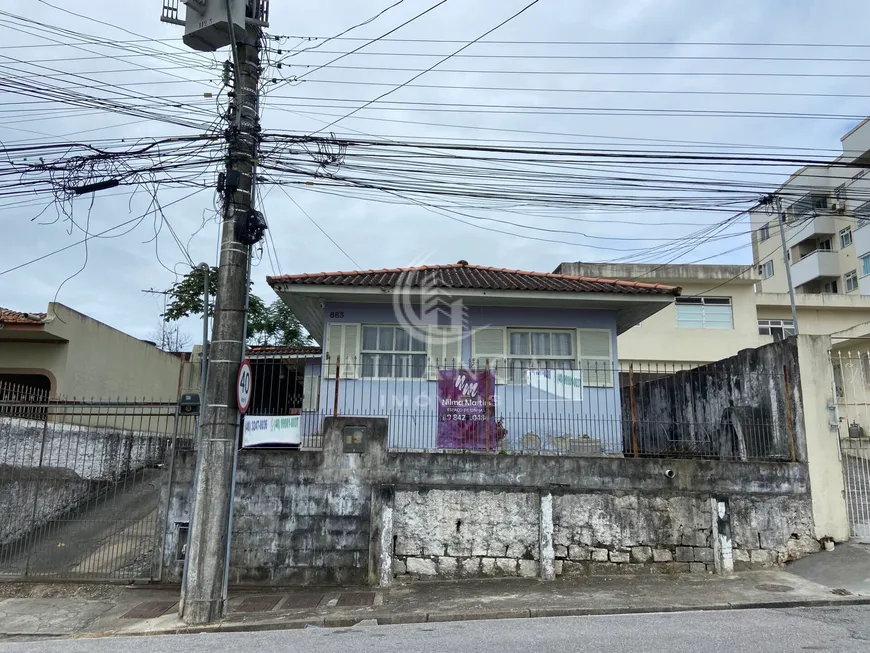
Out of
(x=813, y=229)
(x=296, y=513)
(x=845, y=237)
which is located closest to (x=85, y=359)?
(x=296, y=513)

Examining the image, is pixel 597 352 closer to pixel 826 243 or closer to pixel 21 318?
pixel 21 318

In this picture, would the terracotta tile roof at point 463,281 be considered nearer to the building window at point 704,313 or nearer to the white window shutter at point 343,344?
the white window shutter at point 343,344

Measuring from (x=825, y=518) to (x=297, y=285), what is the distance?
9.24 meters

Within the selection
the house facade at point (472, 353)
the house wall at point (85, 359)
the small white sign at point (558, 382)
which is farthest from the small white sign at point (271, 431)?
the house wall at point (85, 359)

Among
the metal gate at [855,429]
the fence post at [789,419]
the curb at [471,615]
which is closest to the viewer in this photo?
the curb at [471,615]

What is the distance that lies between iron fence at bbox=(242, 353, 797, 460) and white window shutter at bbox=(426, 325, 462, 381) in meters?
0.20

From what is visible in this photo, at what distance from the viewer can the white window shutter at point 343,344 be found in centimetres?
1131

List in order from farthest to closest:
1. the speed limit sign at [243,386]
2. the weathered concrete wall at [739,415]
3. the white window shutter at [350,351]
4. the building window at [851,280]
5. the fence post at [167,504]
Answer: the building window at [851,280] → the white window shutter at [350,351] → the weathered concrete wall at [739,415] → the fence post at [167,504] → the speed limit sign at [243,386]

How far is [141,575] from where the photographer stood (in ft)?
26.9

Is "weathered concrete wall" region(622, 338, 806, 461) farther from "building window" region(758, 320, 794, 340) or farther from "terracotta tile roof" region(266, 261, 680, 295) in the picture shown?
"building window" region(758, 320, 794, 340)

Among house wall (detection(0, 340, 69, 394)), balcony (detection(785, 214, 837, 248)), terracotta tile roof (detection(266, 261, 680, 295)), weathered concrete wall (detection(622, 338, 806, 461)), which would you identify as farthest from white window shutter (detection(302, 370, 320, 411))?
balcony (detection(785, 214, 837, 248))

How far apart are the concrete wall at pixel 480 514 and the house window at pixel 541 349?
3098 millimetres

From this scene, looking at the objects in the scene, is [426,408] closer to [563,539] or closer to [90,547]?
[563,539]

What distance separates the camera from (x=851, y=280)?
3014 cm
